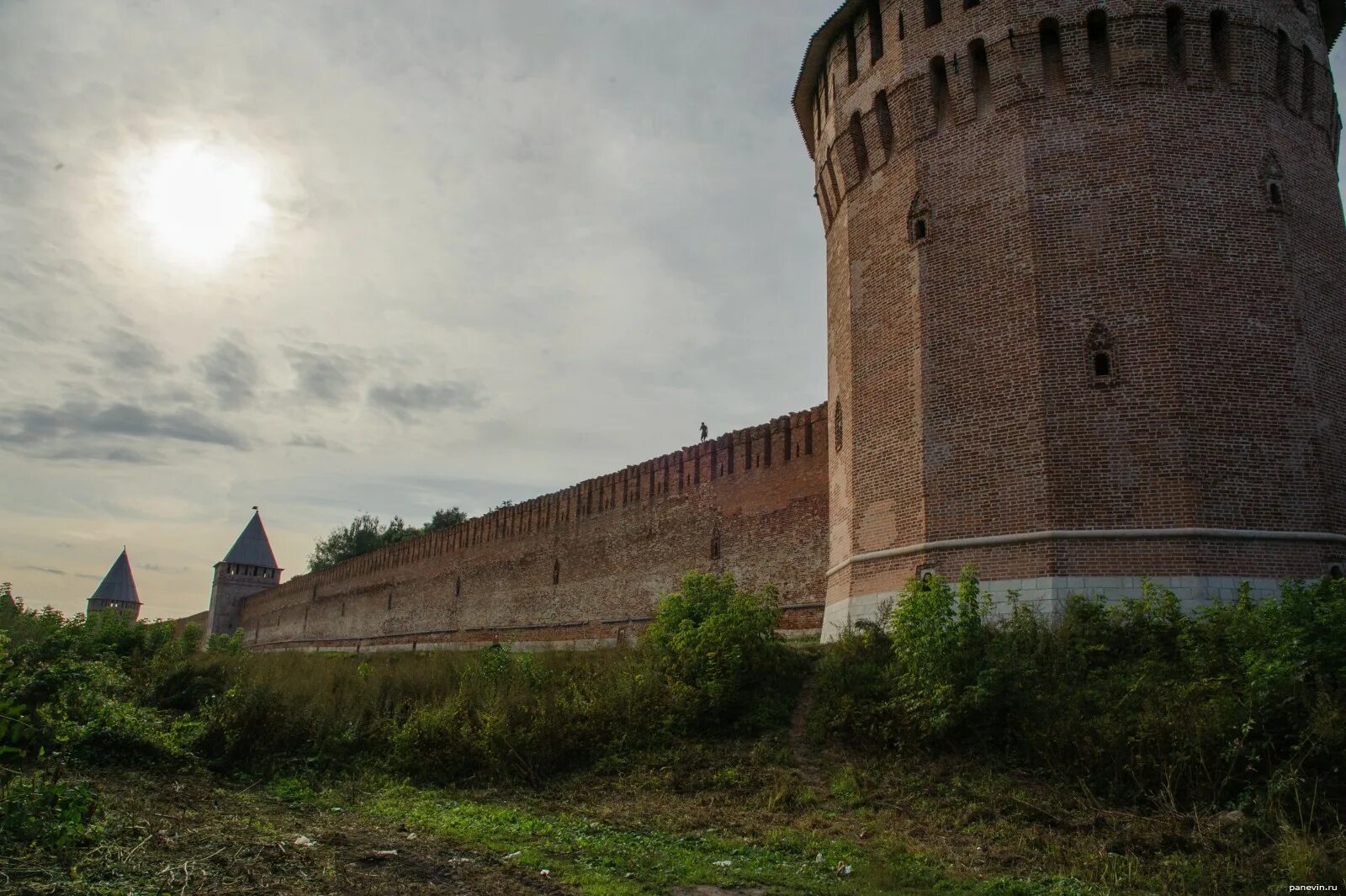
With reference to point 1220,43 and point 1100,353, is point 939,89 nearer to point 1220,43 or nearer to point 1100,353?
point 1220,43

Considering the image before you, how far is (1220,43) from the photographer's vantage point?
493 inches

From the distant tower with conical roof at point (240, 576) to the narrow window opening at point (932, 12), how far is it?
48.9m

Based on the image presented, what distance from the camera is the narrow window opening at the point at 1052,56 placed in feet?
41.6

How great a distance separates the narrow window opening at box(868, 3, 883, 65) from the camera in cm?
1455

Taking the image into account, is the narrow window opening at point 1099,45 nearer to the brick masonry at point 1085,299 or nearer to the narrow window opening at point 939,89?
the brick masonry at point 1085,299

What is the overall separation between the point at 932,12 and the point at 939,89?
123 cm

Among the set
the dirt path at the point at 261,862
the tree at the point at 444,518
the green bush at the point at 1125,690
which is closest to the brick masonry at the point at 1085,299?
the green bush at the point at 1125,690

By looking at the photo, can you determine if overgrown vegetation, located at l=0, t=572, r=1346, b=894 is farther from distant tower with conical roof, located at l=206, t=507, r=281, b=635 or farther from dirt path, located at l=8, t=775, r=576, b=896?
distant tower with conical roof, located at l=206, t=507, r=281, b=635

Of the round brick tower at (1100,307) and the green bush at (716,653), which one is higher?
the round brick tower at (1100,307)

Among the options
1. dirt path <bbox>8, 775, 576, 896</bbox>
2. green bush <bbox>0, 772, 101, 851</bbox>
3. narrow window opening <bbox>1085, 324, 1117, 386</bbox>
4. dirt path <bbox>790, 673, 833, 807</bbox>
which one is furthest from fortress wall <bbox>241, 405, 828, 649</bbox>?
green bush <bbox>0, 772, 101, 851</bbox>

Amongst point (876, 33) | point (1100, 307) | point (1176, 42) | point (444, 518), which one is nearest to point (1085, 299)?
point (1100, 307)

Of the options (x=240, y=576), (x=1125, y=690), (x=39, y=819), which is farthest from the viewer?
Result: (x=240, y=576)

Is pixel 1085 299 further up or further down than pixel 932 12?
further down

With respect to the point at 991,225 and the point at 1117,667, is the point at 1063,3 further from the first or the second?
the point at 1117,667
